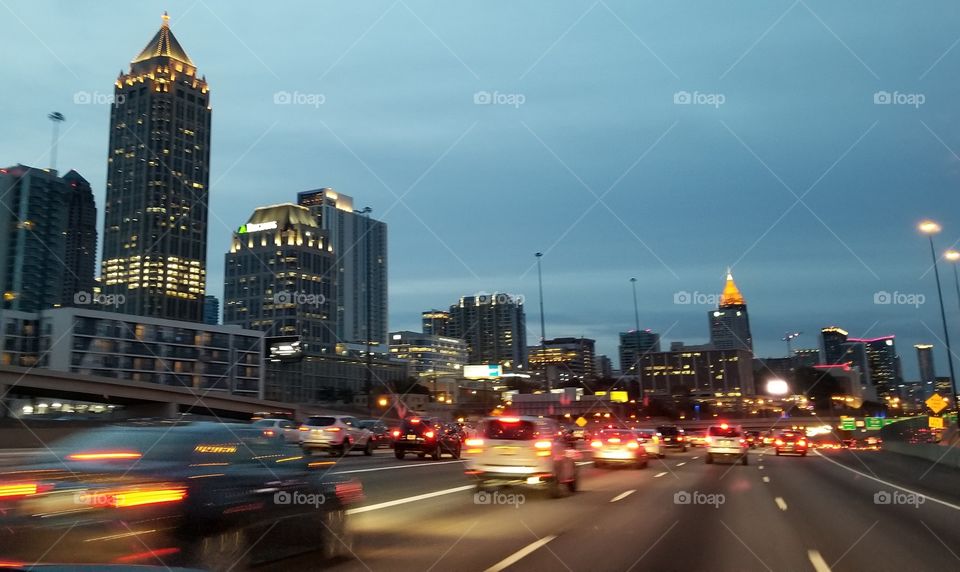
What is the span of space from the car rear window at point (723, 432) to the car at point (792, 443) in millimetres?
13432

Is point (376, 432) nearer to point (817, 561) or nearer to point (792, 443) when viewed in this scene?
point (792, 443)

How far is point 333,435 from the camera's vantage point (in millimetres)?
33156

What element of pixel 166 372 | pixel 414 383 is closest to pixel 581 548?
pixel 166 372

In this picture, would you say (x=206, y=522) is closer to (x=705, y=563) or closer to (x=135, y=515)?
(x=135, y=515)

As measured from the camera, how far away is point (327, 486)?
9695 mm

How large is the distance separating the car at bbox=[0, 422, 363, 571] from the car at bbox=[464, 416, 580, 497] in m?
8.14

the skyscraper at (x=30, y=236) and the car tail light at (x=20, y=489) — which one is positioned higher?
the skyscraper at (x=30, y=236)

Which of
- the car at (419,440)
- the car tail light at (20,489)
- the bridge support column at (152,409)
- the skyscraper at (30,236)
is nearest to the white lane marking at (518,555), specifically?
the car tail light at (20,489)

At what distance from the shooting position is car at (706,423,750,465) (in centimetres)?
3312

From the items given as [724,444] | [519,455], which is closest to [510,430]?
[519,455]

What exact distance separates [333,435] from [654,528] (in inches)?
898

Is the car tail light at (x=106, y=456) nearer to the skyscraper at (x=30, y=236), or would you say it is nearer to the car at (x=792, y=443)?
the car at (x=792, y=443)

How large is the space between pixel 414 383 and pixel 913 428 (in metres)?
113

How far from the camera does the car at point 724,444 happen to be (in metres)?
33.1
